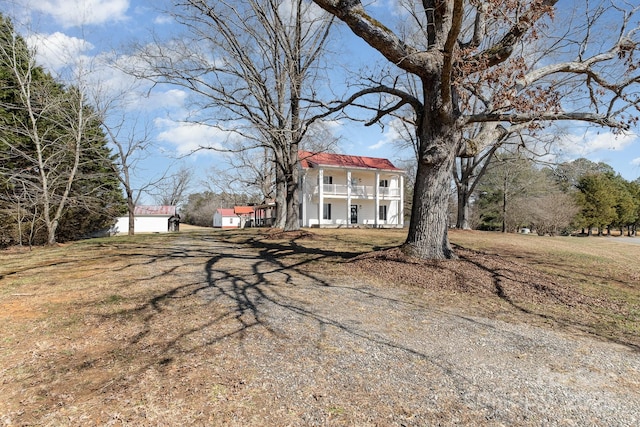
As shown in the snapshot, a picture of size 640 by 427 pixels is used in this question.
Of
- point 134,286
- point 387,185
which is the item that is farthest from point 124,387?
point 387,185

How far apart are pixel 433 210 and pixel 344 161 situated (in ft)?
75.3

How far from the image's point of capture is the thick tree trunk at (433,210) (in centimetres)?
775

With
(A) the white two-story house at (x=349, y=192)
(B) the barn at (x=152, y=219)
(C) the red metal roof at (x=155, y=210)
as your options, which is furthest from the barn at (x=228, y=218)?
(A) the white two-story house at (x=349, y=192)

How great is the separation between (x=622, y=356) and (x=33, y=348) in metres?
6.03

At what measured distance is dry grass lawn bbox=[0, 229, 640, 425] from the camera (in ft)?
8.11

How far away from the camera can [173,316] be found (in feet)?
14.5

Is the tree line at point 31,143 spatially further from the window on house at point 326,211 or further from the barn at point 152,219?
the barn at point 152,219

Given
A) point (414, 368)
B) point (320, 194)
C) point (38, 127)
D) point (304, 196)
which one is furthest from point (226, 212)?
point (414, 368)

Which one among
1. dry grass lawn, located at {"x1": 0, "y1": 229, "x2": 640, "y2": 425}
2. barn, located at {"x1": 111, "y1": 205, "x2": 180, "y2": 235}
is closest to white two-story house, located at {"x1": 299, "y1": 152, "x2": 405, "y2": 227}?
dry grass lawn, located at {"x1": 0, "y1": 229, "x2": 640, "y2": 425}

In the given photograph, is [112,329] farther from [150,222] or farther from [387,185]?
[150,222]

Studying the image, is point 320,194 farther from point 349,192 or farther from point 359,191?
point 359,191

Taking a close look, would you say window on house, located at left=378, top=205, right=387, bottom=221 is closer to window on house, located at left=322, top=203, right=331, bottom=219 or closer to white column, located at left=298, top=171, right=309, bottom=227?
window on house, located at left=322, top=203, right=331, bottom=219

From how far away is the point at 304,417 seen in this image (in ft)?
7.67

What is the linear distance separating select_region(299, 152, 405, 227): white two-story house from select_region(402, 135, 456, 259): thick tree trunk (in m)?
19.5
